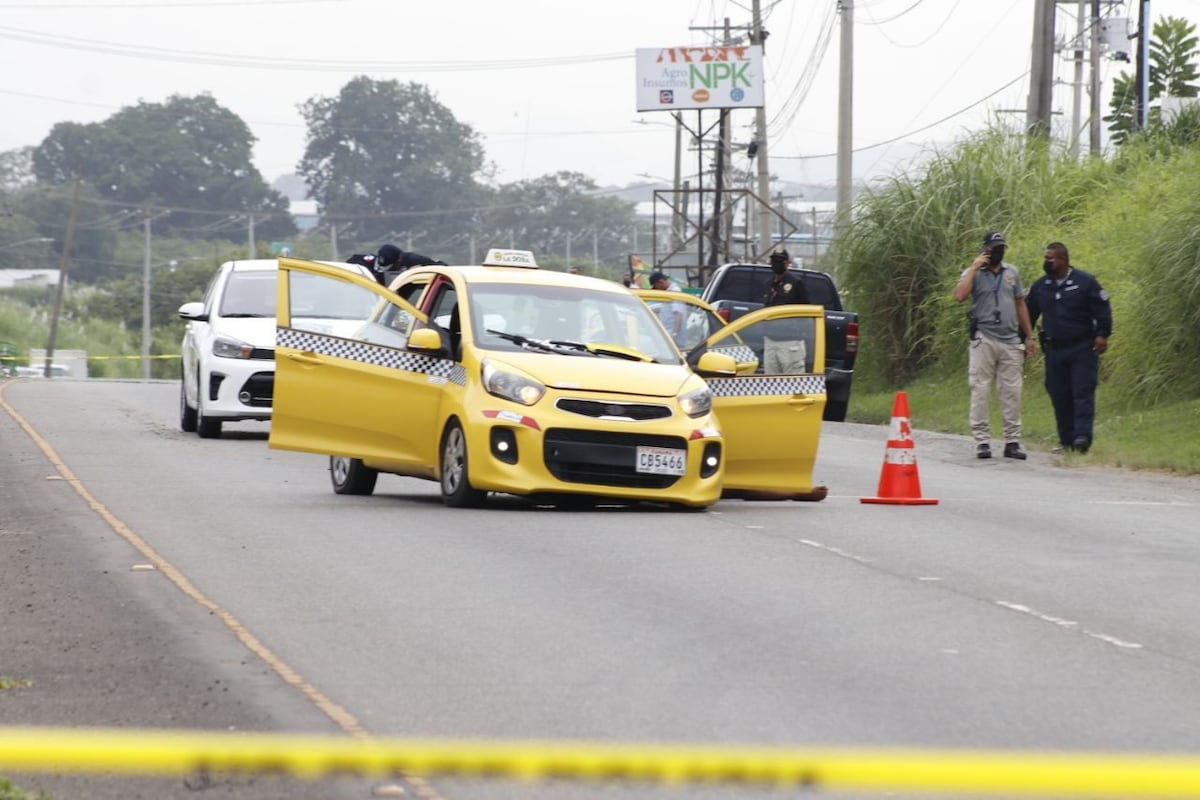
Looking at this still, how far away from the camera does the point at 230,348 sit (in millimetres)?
19078

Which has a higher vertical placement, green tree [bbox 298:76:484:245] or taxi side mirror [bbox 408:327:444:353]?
green tree [bbox 298:76:484:245]

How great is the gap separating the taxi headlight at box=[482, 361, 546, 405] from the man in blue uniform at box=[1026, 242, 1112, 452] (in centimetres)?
735

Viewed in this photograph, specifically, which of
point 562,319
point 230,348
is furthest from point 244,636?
point 230,348

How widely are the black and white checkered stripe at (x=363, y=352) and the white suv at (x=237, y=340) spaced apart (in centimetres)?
534

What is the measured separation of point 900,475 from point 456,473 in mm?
3091

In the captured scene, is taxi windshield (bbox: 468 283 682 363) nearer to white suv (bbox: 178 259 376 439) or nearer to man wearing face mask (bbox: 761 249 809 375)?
white suv (bbox: 178 259 376 439)

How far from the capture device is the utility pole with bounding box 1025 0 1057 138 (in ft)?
91.6

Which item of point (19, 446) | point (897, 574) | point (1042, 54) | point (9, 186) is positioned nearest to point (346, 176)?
point (9, 186)

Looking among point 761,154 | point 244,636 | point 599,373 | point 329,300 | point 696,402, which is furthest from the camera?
point 761,154

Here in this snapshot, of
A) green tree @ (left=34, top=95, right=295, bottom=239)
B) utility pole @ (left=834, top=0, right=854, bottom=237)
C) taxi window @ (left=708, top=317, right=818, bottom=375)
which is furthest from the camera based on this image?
green tree @ (left=34, top=95, right=295, bottom=239)

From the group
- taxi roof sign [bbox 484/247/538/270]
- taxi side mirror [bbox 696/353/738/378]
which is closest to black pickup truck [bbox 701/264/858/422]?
taxi roof sign [bbox 484/247/538/270]

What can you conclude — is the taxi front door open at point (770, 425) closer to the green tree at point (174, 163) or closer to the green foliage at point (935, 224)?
the green foliage at point (935, 224)

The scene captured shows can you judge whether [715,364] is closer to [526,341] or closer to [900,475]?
[526,341]

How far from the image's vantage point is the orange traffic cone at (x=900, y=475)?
13539mm
